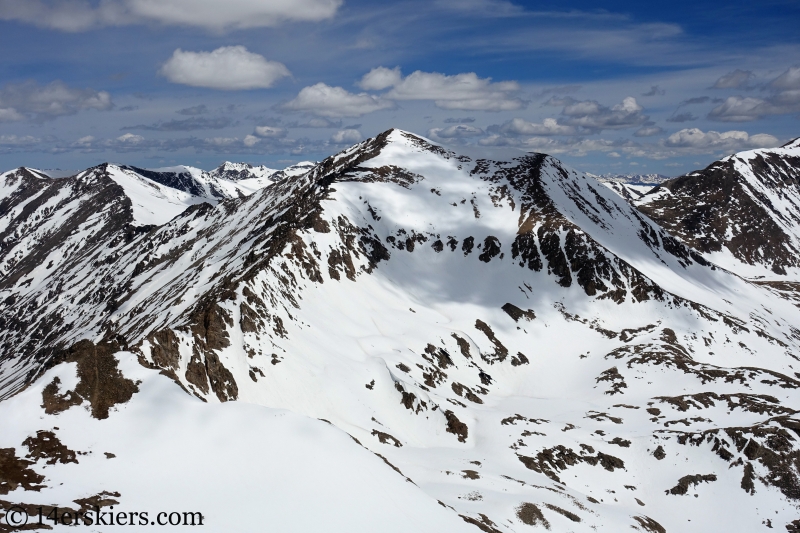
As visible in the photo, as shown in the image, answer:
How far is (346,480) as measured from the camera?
145 ft

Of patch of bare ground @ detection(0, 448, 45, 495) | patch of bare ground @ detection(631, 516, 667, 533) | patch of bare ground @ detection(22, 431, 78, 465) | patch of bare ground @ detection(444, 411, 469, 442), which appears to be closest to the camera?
patch of bare ground @ detection(0, 448, 45, 495)

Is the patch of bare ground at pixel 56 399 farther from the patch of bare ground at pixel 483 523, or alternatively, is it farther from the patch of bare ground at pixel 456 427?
the patch of bare ground at pixel 456 427

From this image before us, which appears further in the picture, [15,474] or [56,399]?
[56,399]

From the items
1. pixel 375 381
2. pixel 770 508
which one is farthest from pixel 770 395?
pixel 375 381

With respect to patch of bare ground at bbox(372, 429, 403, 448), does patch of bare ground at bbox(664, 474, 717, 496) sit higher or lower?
lower

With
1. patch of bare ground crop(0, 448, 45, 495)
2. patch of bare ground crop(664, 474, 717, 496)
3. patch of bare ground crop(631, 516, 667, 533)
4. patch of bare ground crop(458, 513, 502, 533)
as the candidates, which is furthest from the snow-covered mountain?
patch of bare ground crop(631, 516, 667, 533)

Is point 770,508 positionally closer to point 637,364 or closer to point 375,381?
point 637,364

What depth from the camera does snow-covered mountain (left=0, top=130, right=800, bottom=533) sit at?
42.2 m

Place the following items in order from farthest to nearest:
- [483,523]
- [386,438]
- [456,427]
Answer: [456,427], [386,438], [483,523]

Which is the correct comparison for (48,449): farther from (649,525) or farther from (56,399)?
(649,525)

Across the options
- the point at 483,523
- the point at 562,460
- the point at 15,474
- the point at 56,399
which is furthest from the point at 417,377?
the point at 15,474

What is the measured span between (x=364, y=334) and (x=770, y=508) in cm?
6862

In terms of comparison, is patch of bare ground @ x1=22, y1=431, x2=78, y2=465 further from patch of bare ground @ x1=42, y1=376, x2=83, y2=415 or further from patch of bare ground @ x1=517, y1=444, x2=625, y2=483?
patch of bare ground @ x1=517, y1=444, x2=625, y2=483

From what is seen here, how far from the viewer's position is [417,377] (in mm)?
100375
